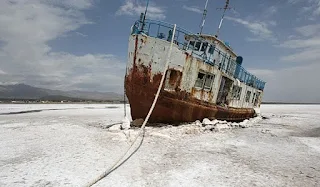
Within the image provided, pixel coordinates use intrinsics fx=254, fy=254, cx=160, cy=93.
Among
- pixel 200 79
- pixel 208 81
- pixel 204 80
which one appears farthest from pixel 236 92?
pixel 200 79

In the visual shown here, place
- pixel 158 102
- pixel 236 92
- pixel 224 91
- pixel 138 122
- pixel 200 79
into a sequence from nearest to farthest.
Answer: pixel 158 102
pixel 138 122
pixel 200 79
pixel 224 91
pixel 236 92

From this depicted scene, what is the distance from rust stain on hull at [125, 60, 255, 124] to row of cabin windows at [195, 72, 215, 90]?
0.82 metres

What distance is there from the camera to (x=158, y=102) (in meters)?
11.3

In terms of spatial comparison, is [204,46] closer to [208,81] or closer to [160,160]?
[208,81]

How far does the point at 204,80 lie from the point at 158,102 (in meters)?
2.88

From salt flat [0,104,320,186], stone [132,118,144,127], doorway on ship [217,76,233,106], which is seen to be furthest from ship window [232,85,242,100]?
stone [132,118,144,127]

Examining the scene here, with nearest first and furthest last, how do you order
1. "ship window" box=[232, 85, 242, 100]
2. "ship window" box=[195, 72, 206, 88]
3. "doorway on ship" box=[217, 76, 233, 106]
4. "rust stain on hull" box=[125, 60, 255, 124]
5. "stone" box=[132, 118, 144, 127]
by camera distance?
"rust stain on hull" box=[125, 60, 255, 124]
"stone" box=[132, 118, 144, 127]
"ship window" box=[195, 72, 206, 88]
"doorway on ship" box=[217, 76, 233, 106]
"ship window" box=[232, 85, 242, 100]

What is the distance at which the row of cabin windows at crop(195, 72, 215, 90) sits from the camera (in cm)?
1261

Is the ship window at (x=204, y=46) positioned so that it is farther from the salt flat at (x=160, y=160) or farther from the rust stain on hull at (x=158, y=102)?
the salt flat at (x=160, y=160)

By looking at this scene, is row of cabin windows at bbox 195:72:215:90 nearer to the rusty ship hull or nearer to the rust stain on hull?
the rusty ship hull

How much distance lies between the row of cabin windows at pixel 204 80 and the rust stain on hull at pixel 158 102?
82cm

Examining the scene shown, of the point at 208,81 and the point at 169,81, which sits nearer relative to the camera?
the point at 169,81

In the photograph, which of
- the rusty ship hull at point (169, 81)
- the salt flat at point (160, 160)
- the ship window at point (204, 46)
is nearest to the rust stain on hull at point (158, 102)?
the rusty ship hull at point (169, 81)

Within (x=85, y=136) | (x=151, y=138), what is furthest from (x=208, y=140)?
(x=85, y=136)
